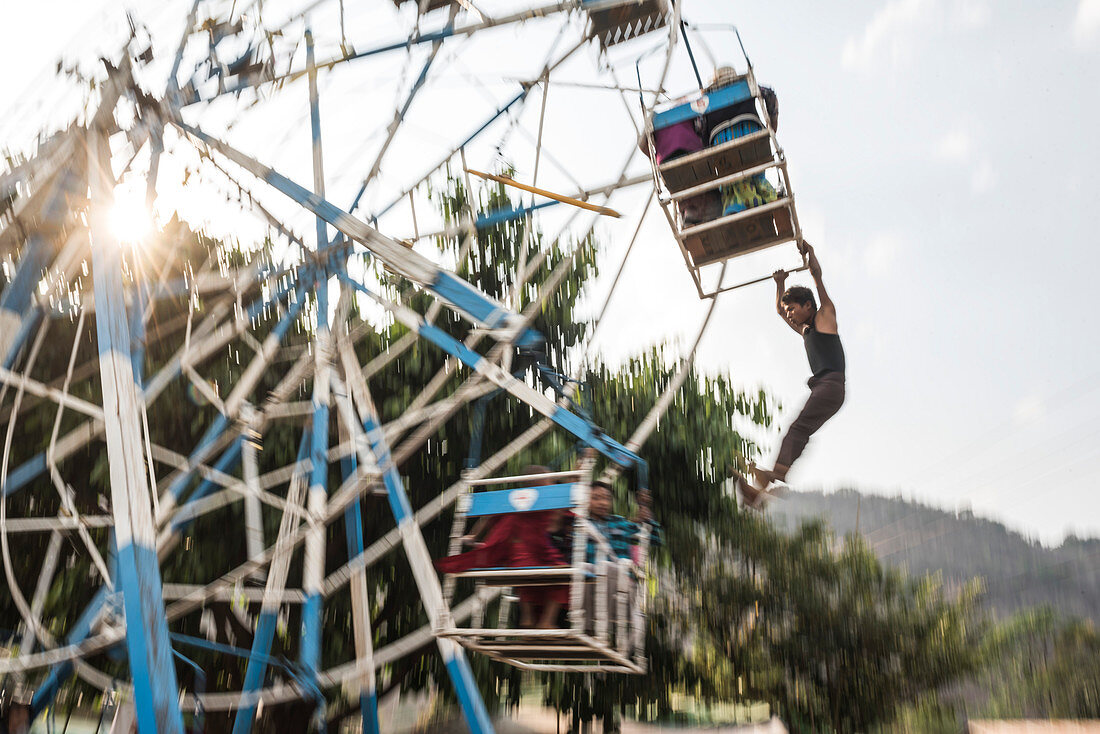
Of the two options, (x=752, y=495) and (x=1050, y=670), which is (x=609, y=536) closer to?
(x=752, y=495)

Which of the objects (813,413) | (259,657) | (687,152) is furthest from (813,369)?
(259,657)

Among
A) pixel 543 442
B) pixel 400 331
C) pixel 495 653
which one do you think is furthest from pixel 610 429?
pixel 495 653

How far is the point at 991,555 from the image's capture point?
165 metres

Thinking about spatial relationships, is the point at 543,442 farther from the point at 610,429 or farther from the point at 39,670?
the point at 39,670

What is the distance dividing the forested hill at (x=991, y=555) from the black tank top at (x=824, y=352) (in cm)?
11658

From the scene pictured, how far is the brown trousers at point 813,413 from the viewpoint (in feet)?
20.0

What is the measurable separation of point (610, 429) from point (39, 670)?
8018 mm

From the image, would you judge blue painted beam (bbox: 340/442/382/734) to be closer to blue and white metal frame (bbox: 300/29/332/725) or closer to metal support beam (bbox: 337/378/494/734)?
blue and white metal frame (bbox: 300/29/332/725)

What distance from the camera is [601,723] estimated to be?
1291 cm

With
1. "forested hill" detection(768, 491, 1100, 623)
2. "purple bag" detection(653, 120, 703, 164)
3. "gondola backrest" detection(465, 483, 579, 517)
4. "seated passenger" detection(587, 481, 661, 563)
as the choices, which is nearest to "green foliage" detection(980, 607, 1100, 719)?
"seated passenger" detection(587, 481, 661, 563)

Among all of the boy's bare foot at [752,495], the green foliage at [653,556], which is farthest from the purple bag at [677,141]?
the boy's bare foot at [752,495]

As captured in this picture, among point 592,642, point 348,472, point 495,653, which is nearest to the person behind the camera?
point 592,642

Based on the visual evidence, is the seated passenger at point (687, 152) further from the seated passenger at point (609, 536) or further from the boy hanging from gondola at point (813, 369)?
the seated passenger at point (609, 536)

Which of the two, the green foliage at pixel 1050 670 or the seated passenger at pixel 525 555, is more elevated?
the seated passenger at pixel 525 555
